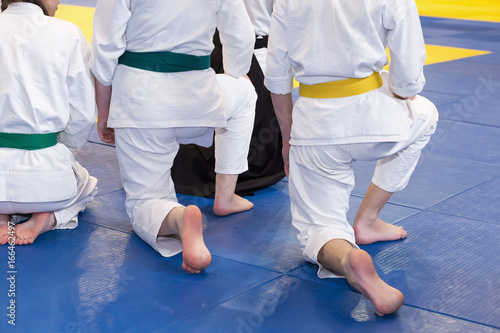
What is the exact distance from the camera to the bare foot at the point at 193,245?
257cm

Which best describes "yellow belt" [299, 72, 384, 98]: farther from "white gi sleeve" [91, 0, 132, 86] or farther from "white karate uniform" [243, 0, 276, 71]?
"white karate uniform" [243, 0, 276, 71]

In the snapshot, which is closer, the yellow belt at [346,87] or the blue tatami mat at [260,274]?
the blue tatami mat at [260,274]

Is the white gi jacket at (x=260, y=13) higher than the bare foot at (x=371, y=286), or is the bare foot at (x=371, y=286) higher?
the white gi jacket at (x=260, y=13)

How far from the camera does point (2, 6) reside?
2982 mm

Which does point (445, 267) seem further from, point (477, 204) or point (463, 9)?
point (463, 9)

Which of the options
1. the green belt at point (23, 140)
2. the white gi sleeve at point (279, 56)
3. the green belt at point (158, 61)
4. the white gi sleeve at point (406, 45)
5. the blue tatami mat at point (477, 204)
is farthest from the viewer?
the blue tatami mat at point (477, 204)

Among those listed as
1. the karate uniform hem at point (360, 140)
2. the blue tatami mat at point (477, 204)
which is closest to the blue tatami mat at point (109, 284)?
the karate uniform hem at point (360, 140)

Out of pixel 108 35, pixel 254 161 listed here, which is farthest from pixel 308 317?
pixel 254 161

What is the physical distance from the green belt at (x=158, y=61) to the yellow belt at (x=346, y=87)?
0.58m

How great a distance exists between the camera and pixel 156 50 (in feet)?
9.10

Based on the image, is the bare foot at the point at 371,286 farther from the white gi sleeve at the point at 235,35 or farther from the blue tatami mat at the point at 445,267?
the white gi sleeve at the point at 235,35

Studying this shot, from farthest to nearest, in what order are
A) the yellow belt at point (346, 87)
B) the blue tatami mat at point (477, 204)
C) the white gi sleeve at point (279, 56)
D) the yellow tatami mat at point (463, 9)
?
the yellow tatami mat at point (463, 9) < the blue tatami mat at point (477, 204) < the white gi sleeve at point (279, 56) < the yellow belt at point (346, 87)

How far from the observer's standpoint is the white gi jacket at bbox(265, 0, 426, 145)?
2430 millimetres

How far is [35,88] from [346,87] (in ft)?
4.40
